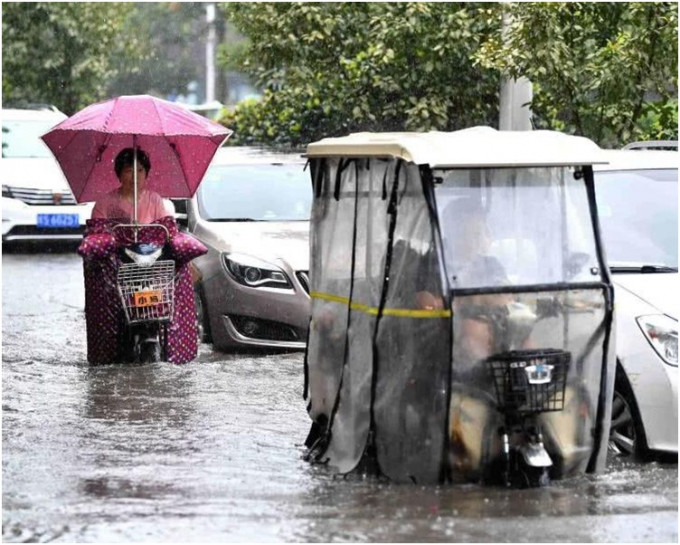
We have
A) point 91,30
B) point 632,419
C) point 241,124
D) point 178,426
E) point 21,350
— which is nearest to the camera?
point 632,419

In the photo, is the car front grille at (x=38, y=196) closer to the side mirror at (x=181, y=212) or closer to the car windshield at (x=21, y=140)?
the car windshield at (x=21, y=140)

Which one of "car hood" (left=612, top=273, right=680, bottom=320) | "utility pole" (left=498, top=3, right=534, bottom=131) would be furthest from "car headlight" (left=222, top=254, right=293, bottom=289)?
"utility pole" (left=498, top=3, right=534, bottom=131)

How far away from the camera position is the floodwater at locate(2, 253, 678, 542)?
260 inches

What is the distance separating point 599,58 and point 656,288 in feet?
19.6

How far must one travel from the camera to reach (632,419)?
7887 millimetres

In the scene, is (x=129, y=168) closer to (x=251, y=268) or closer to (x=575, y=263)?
(x=251, y=268)

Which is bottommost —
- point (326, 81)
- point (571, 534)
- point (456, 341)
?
point (571, 534)

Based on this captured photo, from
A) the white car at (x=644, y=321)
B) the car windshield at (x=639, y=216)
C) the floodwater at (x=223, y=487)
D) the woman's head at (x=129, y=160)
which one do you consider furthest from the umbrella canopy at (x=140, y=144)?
the white car at (x=644, y=321)

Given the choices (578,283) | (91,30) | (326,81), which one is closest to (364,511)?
(578,283)

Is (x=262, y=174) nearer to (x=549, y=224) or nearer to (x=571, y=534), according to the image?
(x=549, y=224)

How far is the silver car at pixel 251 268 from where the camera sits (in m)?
11.8

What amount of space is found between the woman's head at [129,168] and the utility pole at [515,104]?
470 cm

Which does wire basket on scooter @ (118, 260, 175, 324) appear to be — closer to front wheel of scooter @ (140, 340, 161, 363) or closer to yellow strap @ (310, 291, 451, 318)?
→ front wheel of scooter @ (140, 340, 161, 363)

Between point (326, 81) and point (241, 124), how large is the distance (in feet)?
15.2
